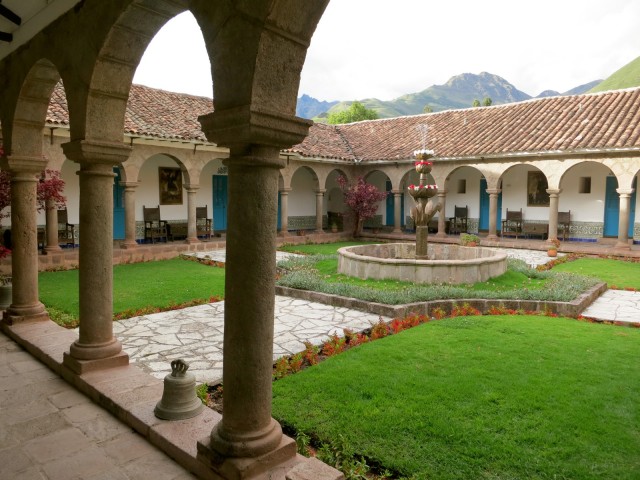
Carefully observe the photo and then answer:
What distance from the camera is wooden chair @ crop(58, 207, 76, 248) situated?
13531 mm

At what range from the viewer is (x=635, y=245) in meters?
16.1

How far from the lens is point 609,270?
12000 millimetres

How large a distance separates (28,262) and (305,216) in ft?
54.4

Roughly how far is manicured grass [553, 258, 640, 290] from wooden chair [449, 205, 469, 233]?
6519mm

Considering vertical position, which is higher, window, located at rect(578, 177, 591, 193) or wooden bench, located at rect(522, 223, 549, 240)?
window, located at rect(578, 177, 591, 193)

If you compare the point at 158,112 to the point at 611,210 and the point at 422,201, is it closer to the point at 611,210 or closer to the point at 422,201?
the point at 422,201

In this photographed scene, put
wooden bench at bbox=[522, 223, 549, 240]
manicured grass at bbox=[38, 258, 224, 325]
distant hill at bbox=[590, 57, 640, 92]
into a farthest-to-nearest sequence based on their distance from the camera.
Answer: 1. distant hill at bbox=[590, 57, 640, 92]
2. wooden bench at bbox=[522, 223, 549, 240]
3. manicured grass at bbox=[38, 258, 224, 325]

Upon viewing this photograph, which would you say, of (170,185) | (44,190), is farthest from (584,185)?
(44,190)

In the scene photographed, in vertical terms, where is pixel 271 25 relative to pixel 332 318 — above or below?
above

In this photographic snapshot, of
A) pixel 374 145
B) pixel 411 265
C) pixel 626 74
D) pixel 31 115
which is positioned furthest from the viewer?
pixel 626 74

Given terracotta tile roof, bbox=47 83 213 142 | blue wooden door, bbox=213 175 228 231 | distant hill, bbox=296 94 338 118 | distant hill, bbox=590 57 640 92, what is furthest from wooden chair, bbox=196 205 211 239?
distant hill, bbox=296 94 338 118

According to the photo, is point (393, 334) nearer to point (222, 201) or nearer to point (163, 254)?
point (163, 254)

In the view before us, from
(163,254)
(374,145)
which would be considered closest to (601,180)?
(374,145)

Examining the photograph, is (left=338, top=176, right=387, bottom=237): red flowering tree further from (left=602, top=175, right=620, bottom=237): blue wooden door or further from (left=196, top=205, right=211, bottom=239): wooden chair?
(left=602, top=175, right=620, bottom=237): blue wooden door
